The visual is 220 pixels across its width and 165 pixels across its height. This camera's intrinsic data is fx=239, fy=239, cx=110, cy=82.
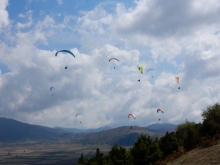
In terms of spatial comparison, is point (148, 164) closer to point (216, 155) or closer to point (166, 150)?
point (166, 150)

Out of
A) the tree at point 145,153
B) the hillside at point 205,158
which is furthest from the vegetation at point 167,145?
the hillside at point 205,158

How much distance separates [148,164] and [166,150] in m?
5.19

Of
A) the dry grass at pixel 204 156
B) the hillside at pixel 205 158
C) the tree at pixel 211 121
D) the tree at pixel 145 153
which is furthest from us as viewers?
the tree at pixel 211 121

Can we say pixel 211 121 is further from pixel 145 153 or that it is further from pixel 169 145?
pixel 145 153

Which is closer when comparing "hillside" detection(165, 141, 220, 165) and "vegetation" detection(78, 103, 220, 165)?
"hillside" detection(165, 141, 220, 165)

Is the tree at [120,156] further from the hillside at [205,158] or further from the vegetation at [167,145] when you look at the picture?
the hillside at [205,158]

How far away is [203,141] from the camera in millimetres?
36906

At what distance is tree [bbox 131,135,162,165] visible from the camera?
37.2m

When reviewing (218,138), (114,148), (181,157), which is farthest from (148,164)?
(218,138)

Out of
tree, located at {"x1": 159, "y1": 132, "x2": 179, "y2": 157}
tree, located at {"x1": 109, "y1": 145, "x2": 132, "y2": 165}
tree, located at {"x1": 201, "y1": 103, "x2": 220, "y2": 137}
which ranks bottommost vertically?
tree, located at {"x1": 109, "y1": 145, "x2": 132, "y2": 165}

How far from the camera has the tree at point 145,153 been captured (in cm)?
3725

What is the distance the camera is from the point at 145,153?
123 feet

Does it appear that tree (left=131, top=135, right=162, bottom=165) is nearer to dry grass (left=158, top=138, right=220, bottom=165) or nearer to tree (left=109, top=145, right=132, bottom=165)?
tree (left=109, top=145, right=132, bottom=165)

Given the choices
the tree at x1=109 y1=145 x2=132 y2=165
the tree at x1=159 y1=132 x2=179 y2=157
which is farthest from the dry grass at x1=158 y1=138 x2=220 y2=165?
the tree at x1=109 y1=145 x2=132 y2=165
